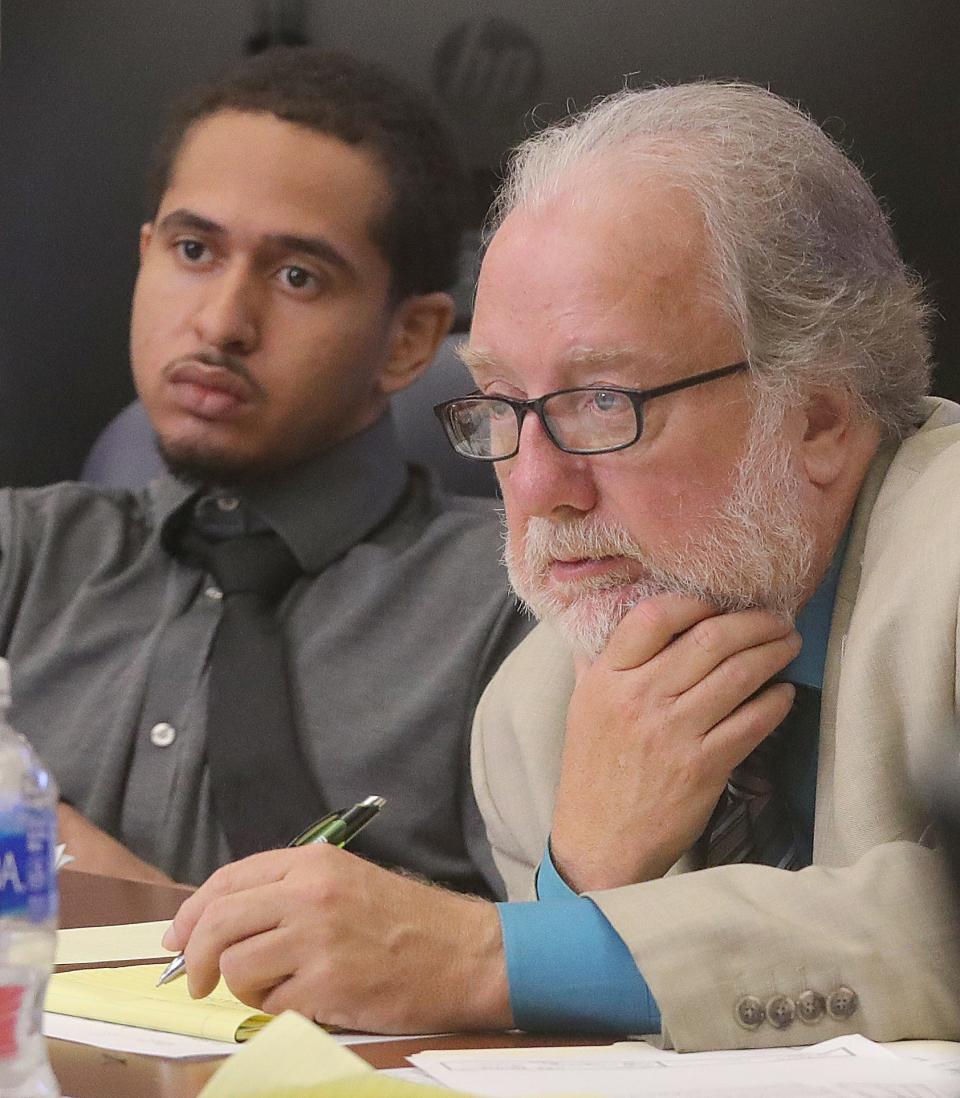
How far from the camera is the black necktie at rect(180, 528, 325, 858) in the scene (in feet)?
5.77

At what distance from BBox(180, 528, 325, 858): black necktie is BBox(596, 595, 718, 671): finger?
68cm

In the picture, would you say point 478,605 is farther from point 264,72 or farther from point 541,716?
point 264,72

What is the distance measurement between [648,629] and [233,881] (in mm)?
371

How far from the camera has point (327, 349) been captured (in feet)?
6.75

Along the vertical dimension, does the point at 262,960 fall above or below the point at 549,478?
below

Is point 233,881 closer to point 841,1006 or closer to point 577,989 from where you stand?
point 577,989

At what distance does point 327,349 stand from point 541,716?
89cm

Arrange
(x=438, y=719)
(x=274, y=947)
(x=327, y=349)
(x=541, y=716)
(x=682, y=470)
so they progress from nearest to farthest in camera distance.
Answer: (x=274, y=947), (x=682, y=470), (x=541, y=716), (x=438, y=719), (x=327, y=349)

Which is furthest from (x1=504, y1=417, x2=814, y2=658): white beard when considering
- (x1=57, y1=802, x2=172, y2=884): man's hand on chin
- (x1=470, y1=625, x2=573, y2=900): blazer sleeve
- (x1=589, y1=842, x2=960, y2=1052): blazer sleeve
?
(x1=57, y1=802, x2=172, y2=884): man's hand on chin

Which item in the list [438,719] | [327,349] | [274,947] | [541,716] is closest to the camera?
[274,947]

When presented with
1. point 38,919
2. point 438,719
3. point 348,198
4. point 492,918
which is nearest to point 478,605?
point 438,719

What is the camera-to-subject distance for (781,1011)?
2.85ft

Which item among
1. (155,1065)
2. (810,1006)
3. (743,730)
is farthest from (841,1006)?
(155,1065)

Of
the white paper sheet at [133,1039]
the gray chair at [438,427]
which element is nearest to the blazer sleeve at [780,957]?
the white paper sheet at [133,1039]
